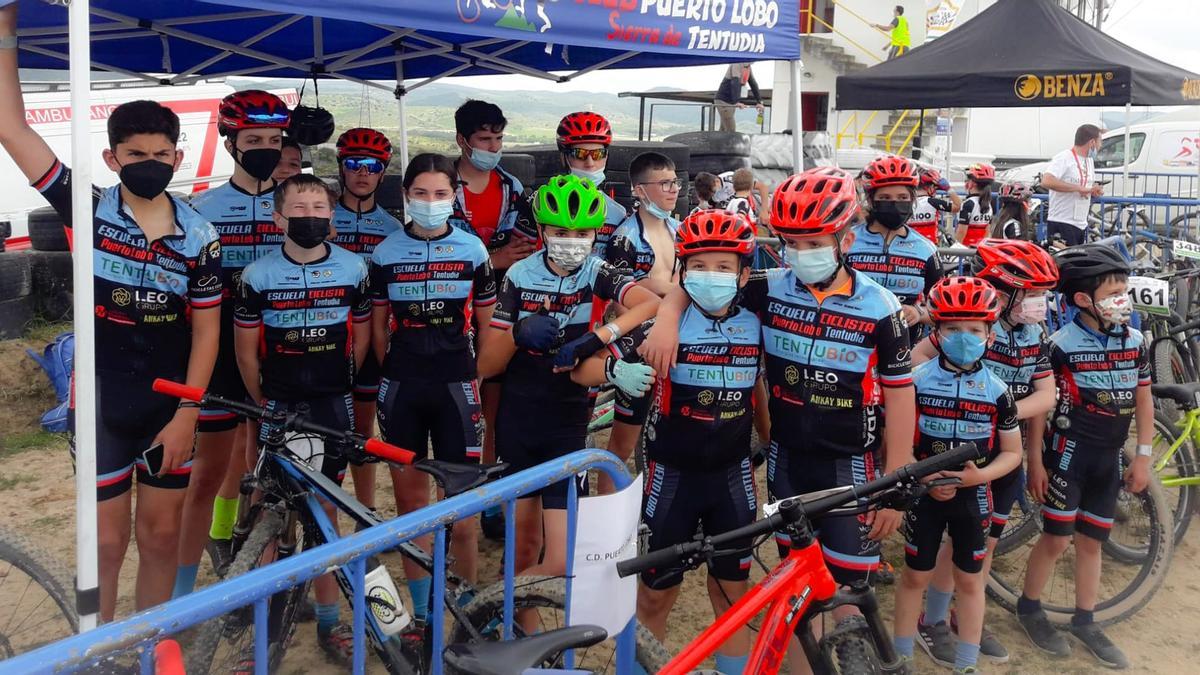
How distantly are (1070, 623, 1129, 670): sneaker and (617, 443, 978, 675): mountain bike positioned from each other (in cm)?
228

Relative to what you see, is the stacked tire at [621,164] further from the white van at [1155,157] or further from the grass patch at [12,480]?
the white van at [1155,157]

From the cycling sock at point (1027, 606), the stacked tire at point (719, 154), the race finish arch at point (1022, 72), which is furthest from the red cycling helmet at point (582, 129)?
the stacked tire at point (719, 154)

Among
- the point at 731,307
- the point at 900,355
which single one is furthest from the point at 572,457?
the point at 900,355

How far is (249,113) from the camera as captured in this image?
14.7ft

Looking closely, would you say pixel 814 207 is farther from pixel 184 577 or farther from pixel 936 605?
pixel 184 577

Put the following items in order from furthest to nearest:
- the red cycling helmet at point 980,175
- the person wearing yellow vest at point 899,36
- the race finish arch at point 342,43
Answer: the person wearing yellow vest at point 899,36 → the red cycling helmet at point 980,175 → the race finish arch at point 342,43

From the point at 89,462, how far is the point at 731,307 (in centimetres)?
241

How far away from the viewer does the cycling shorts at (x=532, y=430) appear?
4.12 metres

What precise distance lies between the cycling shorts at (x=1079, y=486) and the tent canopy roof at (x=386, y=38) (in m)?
2.81

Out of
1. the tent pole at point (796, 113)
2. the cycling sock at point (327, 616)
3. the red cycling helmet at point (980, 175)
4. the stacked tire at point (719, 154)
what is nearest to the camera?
the cycling sock at point (327, 616)

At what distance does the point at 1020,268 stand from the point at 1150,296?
1592 mm

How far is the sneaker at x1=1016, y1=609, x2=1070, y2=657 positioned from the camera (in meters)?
4.65

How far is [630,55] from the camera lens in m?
6.38

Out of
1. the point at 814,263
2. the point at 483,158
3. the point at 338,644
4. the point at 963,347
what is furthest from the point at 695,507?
the point at 483,158
